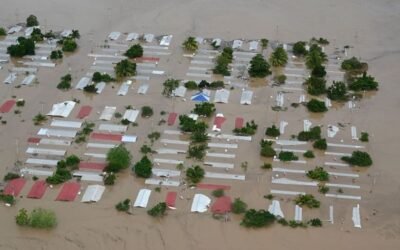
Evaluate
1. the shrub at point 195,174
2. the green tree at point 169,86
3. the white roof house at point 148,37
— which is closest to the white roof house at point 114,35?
the white roof house at point 148,37

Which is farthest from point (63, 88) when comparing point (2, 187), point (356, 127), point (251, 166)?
point (356, 127)

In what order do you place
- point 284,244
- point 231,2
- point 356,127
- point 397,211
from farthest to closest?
point 231,2 < point 356,127 < point 397,211 < point 284,244

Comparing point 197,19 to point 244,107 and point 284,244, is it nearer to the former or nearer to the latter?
point 244,107

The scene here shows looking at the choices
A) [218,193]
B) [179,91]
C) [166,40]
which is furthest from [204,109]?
[166,40]

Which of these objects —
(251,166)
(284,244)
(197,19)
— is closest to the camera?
(284,244)

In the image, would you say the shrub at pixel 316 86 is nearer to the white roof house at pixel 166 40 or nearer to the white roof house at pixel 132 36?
the white roof house at pixel 166 40

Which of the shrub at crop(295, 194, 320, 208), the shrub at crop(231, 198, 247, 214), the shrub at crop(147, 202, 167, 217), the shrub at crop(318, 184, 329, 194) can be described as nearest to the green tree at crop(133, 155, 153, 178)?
the shrub at crop(147, 202, 167, 217)

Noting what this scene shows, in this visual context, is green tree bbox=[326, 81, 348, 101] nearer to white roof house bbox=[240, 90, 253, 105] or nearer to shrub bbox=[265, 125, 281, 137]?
white roof house bbox=[240, 90, 253, 105]
